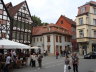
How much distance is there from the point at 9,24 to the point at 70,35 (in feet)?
63.7

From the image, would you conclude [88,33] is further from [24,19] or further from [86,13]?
[24,19]

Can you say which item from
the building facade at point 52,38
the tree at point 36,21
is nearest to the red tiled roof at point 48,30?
the building facade at point 52,38

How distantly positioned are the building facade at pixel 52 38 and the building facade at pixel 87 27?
5430mm

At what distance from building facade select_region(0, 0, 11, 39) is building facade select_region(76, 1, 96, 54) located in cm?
1743

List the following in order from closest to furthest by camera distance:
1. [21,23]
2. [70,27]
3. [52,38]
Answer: [21,23] < [52,38] < [70,27]

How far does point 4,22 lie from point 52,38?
45.3ft

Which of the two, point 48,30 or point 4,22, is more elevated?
point 4,22

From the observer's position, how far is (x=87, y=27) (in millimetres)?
46281

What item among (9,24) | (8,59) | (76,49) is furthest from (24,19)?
(8,59)

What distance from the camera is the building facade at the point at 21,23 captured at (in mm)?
44438

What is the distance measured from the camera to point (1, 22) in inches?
1537

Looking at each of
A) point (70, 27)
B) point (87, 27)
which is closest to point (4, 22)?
point (87, 27)

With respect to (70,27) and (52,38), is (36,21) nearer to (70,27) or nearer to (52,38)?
(70,27)

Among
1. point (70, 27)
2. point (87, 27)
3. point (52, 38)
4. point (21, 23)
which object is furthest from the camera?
point (70, 27)
